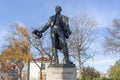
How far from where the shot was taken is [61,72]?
12.5 m

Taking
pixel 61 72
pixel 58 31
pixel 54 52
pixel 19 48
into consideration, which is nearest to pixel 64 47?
pixel 54 52

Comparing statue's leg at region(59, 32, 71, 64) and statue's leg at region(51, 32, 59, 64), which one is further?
statue's leg at region(51, 32, 59, 64)

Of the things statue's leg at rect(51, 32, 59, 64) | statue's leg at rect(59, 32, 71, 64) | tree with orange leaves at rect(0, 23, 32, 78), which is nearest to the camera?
statue's leg at rect(59, 32, 71, 64)

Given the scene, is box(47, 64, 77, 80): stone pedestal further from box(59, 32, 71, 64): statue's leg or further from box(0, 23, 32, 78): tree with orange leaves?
box(0, 23, 32, 78): tree with orange leaves

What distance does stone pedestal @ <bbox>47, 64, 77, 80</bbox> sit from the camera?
12.4 meters

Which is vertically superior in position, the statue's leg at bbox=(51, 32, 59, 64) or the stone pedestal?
the statue's leg at bbox=(51, 32, 59, 64)

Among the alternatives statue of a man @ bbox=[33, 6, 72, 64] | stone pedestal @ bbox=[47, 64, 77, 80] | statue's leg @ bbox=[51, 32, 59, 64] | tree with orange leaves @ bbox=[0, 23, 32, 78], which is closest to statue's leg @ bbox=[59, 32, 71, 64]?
statue of a man @ bbox=[33, 6, 72, 64]

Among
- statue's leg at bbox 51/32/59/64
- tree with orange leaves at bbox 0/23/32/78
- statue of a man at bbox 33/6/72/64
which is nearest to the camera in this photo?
statue's leg at bbox 51/32/59/64

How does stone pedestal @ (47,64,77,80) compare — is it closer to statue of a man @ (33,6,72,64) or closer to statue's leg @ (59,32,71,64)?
statue's leg @ (59,32,71,64)

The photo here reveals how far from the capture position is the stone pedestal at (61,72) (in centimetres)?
1243

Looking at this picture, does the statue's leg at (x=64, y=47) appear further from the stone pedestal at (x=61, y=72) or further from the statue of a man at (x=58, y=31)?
the stone pedestal at (x=61, y=72)

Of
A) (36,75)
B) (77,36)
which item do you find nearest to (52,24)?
(77,36)

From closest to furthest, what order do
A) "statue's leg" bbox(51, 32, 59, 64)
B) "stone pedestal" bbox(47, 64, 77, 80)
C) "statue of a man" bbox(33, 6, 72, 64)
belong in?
"stone pedestal" bbox(47, 64, 77, 80) → "statue's leg" bbox(51, 32, 59, 64) → "statue of a man" bbox(33, 6, 72, 64)

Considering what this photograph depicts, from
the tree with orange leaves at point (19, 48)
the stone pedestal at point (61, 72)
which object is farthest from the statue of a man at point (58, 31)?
the tree with orange leaves at point (19, 48)
